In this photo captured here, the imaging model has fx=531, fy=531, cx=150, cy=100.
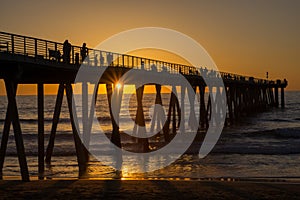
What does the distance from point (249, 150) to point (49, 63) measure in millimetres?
15182

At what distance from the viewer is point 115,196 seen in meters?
11.6

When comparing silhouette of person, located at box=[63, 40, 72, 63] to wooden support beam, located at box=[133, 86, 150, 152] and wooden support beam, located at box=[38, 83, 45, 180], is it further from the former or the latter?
wooden support beam, located at box=[133, 86, 150, 152]

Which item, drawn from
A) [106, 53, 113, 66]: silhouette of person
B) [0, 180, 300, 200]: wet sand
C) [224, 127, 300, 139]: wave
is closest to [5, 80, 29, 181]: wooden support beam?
[0, 180, 300, 200]: wet sand

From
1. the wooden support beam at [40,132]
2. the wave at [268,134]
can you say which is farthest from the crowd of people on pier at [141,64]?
the wave at [268,134]

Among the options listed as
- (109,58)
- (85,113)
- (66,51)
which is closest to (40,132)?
(66,51)

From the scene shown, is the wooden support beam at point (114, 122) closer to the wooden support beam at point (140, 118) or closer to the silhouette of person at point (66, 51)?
the wooden support beam at point (140, 118)

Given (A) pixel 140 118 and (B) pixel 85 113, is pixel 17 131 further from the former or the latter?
(A) pixel 140 118

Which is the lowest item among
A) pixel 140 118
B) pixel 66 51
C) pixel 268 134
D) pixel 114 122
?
pixel 268 134

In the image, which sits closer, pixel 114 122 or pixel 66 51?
pixel 66 51

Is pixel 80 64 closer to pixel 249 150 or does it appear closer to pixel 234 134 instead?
pixel 249 150

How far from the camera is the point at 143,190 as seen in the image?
12.3m

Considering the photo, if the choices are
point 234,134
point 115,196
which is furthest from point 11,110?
point 234,134

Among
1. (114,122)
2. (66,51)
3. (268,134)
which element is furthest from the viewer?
(268,134)

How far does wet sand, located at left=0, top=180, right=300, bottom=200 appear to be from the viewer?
1161 centimetres
